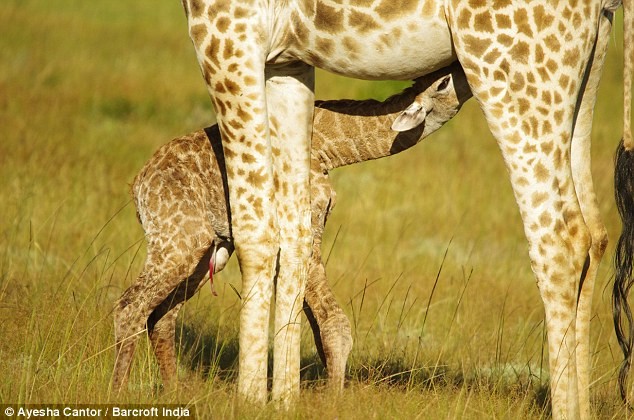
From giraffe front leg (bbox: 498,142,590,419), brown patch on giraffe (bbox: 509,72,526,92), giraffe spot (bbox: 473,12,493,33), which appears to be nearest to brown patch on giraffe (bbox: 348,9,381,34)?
giraffe spot (bbox: 473,12,493,33)

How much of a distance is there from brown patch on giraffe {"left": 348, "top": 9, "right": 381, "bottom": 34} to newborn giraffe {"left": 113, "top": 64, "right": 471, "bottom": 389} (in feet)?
3.59

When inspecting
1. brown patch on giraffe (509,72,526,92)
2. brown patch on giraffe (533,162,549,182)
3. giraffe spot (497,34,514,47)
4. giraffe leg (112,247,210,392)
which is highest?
giraffe spot (497,34,514,47)

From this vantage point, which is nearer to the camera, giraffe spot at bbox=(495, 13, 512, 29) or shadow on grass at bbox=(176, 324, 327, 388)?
giraffe spot at bbox=(495, 13, 512, 29)

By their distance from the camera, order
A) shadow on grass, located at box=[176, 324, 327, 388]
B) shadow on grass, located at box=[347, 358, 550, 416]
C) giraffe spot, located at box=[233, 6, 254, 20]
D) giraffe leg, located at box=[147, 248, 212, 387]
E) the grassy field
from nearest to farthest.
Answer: giraffe spot, located at box=[233, 6, 254, 20] → the grassy field → shadow on grass, located at box=[347, 358, 550, 416] → giraffe leg, located at box=[147, 248, 212, 387] → shadow on grass, located at box=[176, 324, 327, 388]

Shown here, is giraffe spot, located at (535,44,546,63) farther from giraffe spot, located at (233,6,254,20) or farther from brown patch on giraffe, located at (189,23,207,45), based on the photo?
brown patch on giraffe, located at (189,23,207,45)

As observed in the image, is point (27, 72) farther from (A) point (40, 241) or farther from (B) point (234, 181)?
(B) point (234, 181)

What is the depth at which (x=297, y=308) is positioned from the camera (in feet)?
20.6

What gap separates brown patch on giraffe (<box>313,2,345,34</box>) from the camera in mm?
5566

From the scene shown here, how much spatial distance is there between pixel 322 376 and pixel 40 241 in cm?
409

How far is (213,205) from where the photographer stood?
7039mm

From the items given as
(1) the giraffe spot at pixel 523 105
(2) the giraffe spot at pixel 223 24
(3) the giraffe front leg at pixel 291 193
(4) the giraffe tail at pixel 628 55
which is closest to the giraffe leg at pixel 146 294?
(3) the giraffe front leg at pixel 291 193

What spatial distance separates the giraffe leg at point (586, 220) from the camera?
5910 mm

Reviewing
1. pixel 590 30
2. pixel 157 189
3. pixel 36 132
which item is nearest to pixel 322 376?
pixel 157 189

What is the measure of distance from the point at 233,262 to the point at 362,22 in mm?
5431
